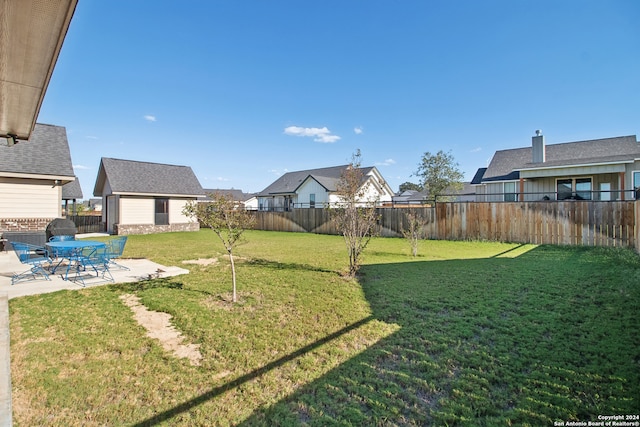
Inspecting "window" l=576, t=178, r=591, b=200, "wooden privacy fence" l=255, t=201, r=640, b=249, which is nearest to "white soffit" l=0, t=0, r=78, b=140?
"wooden privacy fence" l=255, t=201, r=640, b=249

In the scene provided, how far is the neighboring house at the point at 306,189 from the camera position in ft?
91.4

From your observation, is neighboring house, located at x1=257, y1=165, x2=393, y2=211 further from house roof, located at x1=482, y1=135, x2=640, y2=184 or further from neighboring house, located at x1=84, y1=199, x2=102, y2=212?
neighboring house, located at x1=84, y1=199, x2=102, y2=212

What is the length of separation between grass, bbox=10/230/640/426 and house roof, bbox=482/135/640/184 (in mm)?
14014

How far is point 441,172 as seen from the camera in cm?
3127

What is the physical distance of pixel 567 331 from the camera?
3596 millimetres

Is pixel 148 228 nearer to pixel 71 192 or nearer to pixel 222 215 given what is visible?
pixel 71 192

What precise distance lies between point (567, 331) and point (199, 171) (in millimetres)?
26322

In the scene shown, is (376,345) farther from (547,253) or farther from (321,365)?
(547,253)

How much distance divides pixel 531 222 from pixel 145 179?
23764 millimetres

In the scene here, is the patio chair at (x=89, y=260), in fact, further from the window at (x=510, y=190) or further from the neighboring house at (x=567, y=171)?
the window at (x=510, y=190)

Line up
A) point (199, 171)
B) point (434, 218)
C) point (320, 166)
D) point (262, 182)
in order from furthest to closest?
point (262, 182)
point (320, 166)
point (199, 171)
point (434, 218)

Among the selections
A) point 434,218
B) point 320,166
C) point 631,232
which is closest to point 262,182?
point 320,166

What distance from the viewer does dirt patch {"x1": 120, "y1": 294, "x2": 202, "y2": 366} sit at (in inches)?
130

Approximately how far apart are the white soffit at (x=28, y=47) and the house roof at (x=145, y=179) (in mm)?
17591
